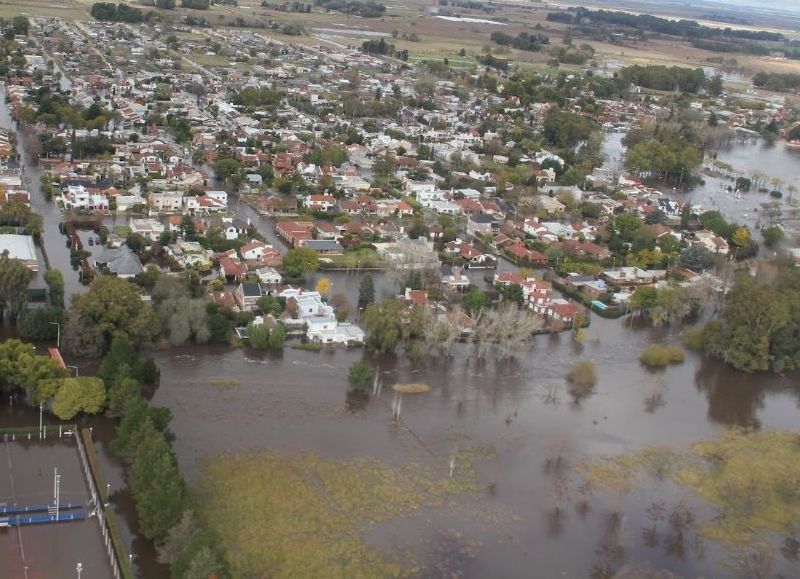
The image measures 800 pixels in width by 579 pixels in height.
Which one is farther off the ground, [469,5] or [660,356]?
[469,5]

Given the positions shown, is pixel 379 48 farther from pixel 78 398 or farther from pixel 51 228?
pixel 78 398

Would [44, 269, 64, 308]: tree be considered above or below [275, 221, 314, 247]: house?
above

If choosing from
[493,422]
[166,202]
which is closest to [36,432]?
[493,422]

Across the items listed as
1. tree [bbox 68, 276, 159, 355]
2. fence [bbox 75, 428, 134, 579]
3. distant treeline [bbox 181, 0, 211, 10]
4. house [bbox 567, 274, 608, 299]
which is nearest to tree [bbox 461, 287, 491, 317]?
house [bbox 567, 274, 608, 299]

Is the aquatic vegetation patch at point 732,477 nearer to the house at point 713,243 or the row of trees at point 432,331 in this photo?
the row of trees at point 432,331

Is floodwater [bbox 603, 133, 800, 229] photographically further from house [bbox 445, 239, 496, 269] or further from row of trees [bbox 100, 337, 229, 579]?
row of trees [bbox 100, 337, 229, 579]

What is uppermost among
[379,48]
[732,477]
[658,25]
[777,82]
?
[658,25]
